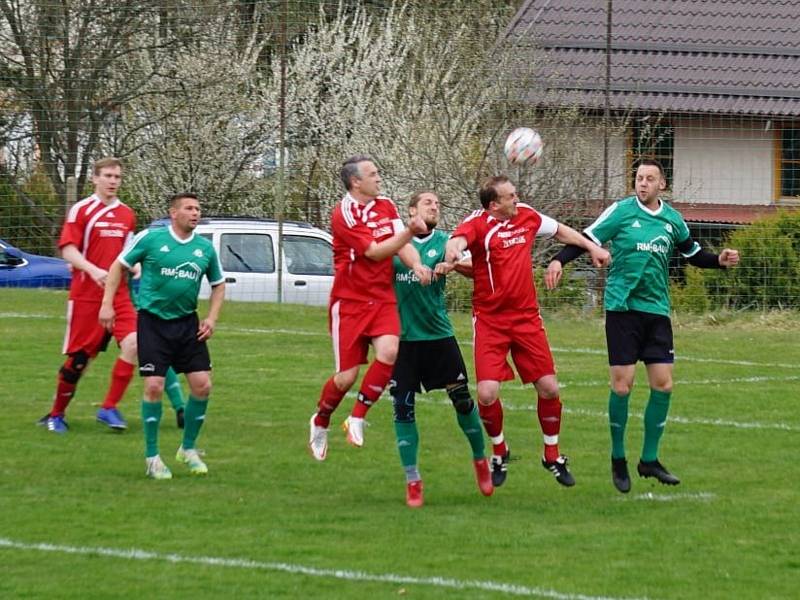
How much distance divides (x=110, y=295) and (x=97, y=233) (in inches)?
69.9

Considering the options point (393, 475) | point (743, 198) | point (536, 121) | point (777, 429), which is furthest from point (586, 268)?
point (393, 475)

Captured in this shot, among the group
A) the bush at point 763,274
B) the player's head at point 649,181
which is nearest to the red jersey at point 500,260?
the player's head at point 649,181

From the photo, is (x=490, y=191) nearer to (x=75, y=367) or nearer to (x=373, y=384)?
(x=373, y=384)

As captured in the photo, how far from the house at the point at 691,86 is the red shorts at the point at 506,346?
13.1 meters

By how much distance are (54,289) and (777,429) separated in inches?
607

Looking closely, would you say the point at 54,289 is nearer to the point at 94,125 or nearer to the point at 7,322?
the point at 94,125

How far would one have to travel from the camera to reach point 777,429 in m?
12.1

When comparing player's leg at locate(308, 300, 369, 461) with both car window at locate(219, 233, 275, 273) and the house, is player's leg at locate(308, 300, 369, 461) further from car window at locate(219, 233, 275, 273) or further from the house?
the house

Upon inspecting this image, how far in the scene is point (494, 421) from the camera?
31.0 feet

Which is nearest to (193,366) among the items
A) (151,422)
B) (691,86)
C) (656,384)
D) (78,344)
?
(151,422)

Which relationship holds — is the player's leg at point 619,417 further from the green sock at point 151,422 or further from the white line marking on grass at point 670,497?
the green sock at point 151,422

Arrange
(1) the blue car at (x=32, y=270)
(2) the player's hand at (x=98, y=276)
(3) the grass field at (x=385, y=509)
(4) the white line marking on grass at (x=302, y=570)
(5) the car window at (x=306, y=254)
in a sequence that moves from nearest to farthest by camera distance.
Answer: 1. (4) the white line marking on grass at (x=302, y=570)
2. (3) the grass field at (x=385, y=509)
3. (2) the player's hand at (x=98, y=276)
4. (5) the car window at (x=306, y=254)
5. (1) the blue car at (x=32, y=270)

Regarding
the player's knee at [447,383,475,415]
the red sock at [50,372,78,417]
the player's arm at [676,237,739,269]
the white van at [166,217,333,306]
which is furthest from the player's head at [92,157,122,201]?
the white van at [166,217,333,306]

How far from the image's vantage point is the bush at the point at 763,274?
2167cm
